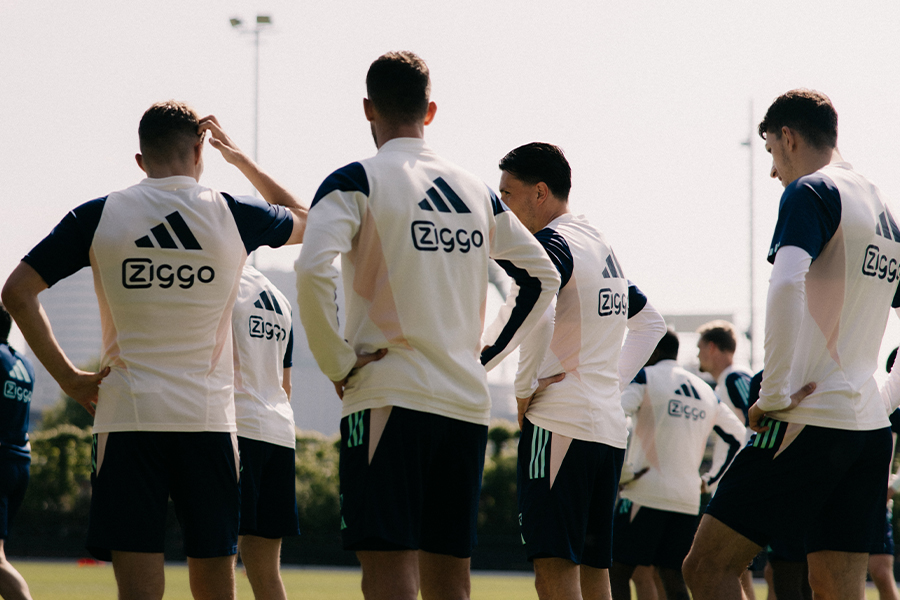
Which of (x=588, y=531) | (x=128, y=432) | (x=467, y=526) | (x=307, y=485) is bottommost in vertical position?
(x=307, y=485)

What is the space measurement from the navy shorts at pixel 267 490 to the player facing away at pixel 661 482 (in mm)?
2542

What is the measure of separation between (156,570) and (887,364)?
5972mm

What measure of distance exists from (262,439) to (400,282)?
284 cm

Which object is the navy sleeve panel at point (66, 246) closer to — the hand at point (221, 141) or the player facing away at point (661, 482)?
the hand at point (221, 141)

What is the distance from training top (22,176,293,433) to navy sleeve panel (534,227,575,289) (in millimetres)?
1542

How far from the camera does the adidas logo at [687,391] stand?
697 centimetres

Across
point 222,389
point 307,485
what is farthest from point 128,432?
point 307,485

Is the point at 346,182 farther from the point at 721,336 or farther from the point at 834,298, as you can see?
the point at 721,336

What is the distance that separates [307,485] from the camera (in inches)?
772

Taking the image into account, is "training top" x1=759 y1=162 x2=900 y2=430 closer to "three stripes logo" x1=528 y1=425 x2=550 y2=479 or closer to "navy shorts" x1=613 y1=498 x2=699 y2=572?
"three stripes logo" x1=528 y1=425 x2=550 y2=479

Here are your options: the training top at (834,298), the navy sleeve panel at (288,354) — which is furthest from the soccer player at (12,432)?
the training top at (834,298)

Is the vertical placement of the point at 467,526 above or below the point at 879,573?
above

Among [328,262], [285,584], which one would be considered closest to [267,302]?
[328,262]

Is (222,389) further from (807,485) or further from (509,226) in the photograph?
(807,485)
